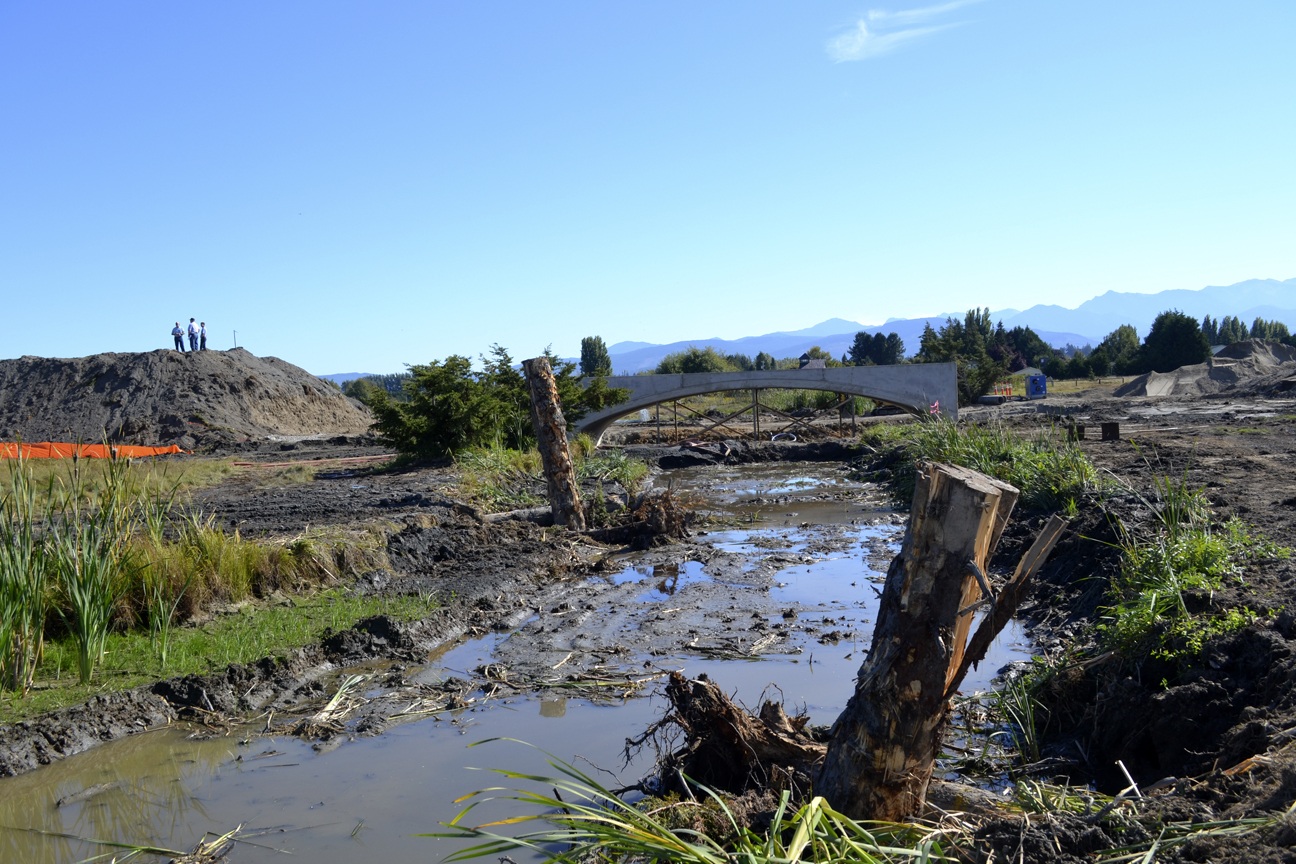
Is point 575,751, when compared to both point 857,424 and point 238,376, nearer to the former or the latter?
point 857,424

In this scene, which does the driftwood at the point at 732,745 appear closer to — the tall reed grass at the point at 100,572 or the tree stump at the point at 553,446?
the tall reed grass at the point at 100,572

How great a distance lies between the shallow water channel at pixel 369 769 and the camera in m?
5.27

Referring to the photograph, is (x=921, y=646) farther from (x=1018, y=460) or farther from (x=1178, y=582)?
(x=1018, y=460)

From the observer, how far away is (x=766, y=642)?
8.57 meters

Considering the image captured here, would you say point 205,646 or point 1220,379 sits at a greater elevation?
point 1220,379

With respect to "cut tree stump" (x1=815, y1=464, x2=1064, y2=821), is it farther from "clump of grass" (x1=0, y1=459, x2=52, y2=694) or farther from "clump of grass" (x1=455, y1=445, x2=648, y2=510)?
"clump of grass" (x1=455, y1=445, x2=648, y2=510)


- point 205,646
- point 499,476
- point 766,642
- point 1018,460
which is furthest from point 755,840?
point 499,476

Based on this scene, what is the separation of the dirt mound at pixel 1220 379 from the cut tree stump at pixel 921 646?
40.5 m

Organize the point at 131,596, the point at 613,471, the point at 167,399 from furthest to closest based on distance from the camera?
the point at 167,399 < the point at 613,471 < the point at 131,596

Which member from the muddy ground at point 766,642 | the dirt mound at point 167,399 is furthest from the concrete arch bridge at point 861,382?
the dirt mound at point 167,399

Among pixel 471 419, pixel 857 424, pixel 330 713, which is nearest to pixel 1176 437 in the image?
pixel 857 424

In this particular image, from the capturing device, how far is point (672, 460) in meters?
27.9

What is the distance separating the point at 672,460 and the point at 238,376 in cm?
2305

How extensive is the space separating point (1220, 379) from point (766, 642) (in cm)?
4574
